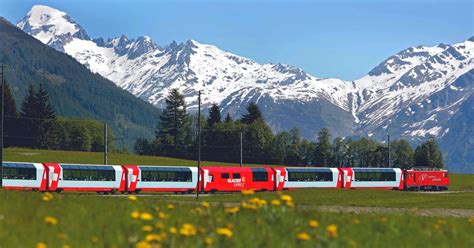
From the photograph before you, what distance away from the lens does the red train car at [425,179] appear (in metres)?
106

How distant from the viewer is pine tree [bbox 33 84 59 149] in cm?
15250

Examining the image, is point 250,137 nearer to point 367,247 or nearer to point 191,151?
point 191,151

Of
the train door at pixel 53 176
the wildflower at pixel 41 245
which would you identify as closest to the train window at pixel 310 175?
the train door at pixel 53 176

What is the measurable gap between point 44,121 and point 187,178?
257 ft

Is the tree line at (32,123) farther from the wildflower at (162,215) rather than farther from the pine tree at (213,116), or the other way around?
the wildflower at (162,215)

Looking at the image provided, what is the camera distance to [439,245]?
1299 centimetres

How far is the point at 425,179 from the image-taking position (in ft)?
361

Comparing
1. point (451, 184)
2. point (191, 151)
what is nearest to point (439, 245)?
point (451, 184)

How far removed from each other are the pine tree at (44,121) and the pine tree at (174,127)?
32.8m

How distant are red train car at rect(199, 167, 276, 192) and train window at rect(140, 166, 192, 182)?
1834mm

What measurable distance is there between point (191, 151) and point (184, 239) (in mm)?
165759

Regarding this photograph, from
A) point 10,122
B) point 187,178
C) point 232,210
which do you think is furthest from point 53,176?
point 10,122

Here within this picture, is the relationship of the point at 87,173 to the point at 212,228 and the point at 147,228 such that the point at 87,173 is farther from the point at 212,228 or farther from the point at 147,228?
the point at 147,228

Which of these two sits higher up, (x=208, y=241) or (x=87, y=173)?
(x=87, y=173)
